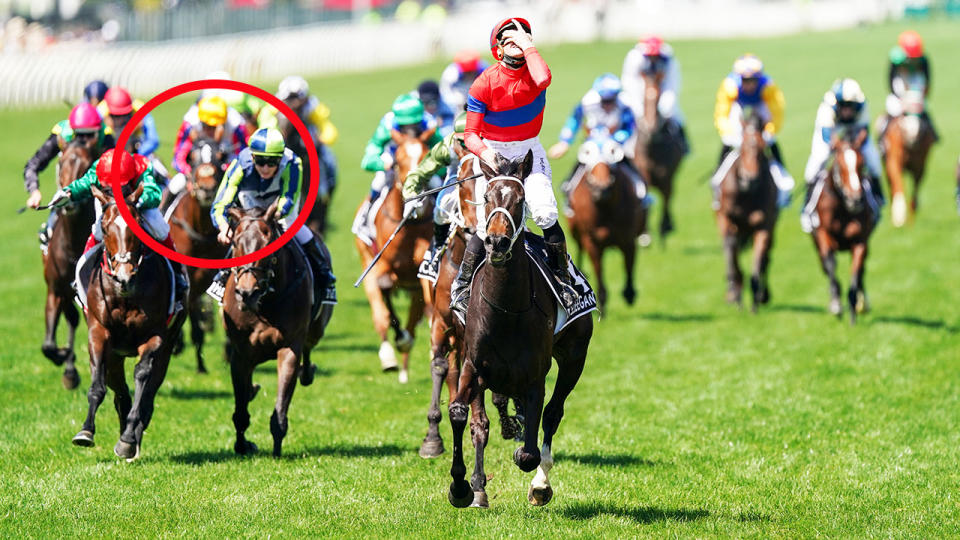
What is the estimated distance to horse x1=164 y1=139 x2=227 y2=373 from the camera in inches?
484

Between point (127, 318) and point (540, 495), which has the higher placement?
point (127, 318)

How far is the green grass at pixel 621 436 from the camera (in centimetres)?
869

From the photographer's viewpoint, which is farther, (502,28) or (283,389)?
(283,389)

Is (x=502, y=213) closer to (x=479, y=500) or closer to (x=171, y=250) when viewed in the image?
(x=479, y=500)

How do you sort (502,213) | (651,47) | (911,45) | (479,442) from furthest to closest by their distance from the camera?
(911,45)
(651,47)
(479,442)
(502,213)

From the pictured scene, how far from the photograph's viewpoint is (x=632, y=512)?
880 cm

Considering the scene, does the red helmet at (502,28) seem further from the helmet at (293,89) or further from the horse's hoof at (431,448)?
the helmet at (293,89)

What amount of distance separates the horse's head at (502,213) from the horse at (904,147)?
56.2ft

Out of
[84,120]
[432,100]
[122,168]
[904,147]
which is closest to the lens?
[122,168]

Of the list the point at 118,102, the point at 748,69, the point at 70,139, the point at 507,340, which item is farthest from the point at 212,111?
the point at 748,69

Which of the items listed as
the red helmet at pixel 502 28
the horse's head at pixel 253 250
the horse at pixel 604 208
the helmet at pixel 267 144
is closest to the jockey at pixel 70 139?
the helmet at pixel 267 144

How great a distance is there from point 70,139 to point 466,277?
4969 millimetres

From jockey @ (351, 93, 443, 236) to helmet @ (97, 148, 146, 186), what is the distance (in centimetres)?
279

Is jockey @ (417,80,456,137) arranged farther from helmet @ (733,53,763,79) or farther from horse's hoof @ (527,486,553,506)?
horse's hoof @ (527,486,553,506)
